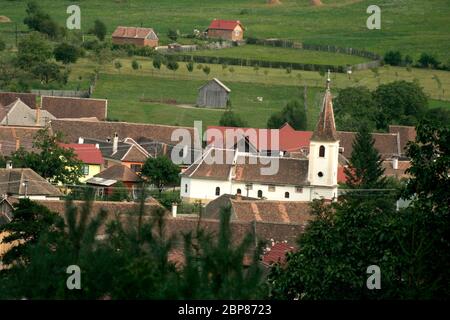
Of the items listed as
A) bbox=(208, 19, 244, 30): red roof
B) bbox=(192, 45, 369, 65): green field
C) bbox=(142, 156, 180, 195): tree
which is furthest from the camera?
bbox=(208, 19, 244, 30): red roof

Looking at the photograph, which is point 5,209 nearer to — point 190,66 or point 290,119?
point 290,119

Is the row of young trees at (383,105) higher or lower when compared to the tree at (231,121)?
higher

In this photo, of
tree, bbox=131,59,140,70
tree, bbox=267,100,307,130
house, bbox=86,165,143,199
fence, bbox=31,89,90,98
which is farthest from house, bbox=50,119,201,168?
tree, bbox=131,59,140,70

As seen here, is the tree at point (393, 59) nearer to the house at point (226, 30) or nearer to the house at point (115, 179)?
the house at point (226, 30)

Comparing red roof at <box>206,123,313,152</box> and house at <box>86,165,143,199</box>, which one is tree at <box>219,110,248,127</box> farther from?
house at <box>86,165,143,199</box>

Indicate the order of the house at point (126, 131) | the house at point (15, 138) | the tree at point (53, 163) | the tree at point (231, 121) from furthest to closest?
the tree at point (231, 121) → the house at point (126, 131) → the house at point (15, 138) → the tree at point (53, 163)

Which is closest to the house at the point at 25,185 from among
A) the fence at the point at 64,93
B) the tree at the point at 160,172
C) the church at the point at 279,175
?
the church at the point at 279,175

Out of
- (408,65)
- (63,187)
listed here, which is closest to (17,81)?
(408,65)
